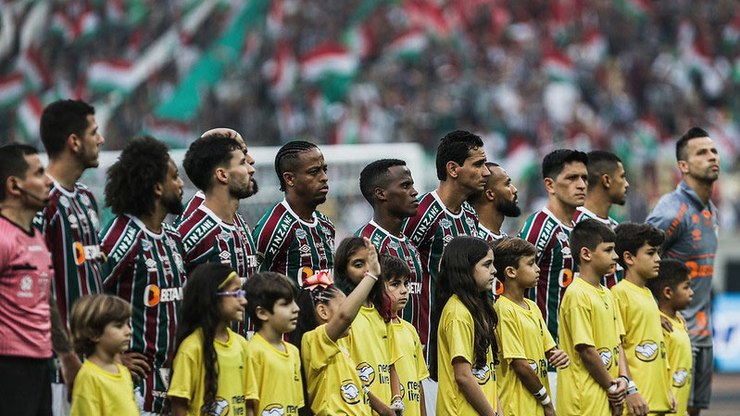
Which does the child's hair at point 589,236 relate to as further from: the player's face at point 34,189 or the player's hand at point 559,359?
the player's face at point 34,189

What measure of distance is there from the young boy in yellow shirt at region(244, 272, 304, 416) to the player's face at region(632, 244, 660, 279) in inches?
125

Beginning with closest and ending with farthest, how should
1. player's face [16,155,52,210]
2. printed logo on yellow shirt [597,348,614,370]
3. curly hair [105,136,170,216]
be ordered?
player's face [16,155,52,210], curly hair [105,136,170,216], printed logo on yellow shirt [597,348,614,370]

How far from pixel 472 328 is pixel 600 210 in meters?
2.34

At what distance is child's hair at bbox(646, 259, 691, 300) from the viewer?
390 inches

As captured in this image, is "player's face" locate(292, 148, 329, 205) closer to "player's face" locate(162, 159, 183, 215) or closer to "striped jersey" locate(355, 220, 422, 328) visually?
"striped jersey" locate(355, 220, 422, 328)

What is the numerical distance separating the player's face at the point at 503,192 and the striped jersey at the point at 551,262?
181 mm

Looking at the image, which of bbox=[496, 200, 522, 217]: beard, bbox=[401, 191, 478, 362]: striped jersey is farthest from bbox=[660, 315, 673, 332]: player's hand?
bbox=[401, 191, 478, 362]: striped jersey

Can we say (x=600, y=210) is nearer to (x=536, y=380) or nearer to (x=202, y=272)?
(x=536, y=380)

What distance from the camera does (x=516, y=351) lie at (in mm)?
8242

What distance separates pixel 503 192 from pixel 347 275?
1976 mm

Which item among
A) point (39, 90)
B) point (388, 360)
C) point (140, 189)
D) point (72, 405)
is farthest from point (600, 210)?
point (39, 90)

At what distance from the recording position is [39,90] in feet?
85.6

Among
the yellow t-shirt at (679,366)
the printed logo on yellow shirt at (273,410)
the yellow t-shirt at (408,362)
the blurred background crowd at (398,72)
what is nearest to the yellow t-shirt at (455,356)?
the yellow t-shirt at (408,362)

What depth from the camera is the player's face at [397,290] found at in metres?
7.79
